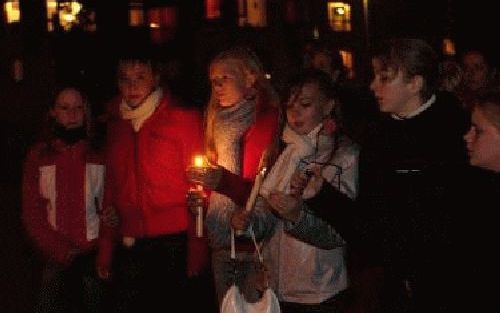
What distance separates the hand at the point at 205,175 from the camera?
5098mm

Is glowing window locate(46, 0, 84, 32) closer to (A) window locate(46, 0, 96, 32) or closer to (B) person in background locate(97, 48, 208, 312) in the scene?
(A) window locate(46, 0, 96, 32)

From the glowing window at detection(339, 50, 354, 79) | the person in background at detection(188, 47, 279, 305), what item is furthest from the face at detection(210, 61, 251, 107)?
the glowing window at detection(339, 50, 354, 79)

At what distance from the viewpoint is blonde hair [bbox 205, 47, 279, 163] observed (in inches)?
217

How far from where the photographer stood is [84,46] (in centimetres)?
2897

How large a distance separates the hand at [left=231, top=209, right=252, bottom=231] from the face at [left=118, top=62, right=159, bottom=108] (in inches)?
56.0

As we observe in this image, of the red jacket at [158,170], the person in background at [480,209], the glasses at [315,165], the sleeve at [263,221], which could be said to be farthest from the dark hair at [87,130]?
the person in background at [480,209]

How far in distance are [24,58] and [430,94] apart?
1143 inches

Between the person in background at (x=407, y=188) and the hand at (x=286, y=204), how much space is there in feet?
0.06

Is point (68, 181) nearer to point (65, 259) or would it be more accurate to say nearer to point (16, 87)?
point (65, 259)

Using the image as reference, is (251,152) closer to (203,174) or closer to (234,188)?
(234,188)

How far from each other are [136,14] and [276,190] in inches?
1161

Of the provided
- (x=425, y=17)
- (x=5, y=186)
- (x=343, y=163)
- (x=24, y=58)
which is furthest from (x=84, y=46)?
(x=343, y=163)

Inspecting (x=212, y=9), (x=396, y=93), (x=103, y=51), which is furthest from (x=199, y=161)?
(x=212, y=9)

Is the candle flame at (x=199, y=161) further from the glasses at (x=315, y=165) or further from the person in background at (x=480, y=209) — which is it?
the person in background at (x=480, y=209)
